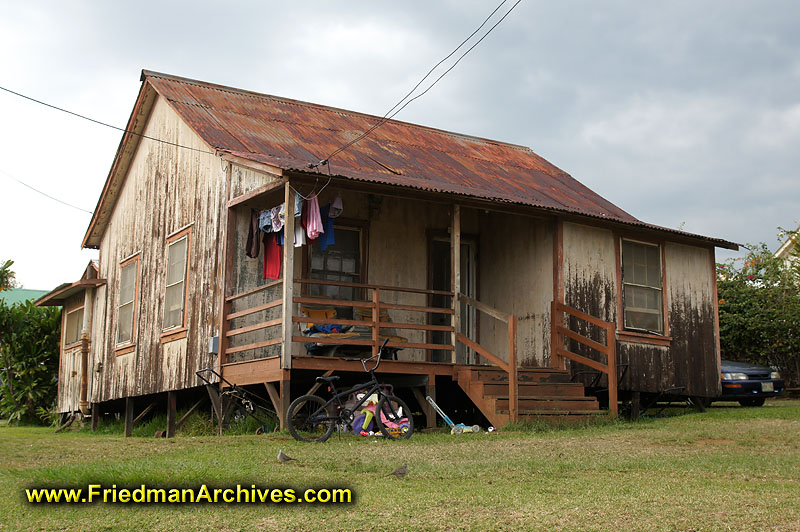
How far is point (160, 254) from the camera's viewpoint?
53.8 ft

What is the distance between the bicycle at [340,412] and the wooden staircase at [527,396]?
4.91 ft

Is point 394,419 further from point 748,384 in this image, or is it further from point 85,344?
point 85,344

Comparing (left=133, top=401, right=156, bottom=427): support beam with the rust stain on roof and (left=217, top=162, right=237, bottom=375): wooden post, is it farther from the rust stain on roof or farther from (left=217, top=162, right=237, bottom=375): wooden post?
the rust stain on roof

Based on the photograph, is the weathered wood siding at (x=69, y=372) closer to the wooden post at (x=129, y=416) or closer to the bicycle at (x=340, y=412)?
the wooden post at (x=129, y=416)

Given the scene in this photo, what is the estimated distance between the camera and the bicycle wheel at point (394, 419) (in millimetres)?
11227

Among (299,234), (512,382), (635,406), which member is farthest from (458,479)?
(635,406)

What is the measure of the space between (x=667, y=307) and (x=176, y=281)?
28.4ft

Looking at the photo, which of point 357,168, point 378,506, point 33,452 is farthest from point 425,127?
point 378,506

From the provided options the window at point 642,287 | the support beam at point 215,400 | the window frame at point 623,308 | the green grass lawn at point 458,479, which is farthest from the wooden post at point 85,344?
the window at point 642,287

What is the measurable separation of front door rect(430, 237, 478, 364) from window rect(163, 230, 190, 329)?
419 cm

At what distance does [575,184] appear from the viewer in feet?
62.0

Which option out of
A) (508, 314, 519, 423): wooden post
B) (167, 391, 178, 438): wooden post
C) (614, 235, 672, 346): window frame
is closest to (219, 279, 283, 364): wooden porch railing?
(167, 391, 178, 438): wooden post

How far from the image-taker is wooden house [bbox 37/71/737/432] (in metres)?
12.9

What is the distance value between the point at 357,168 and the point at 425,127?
18.6 ft
